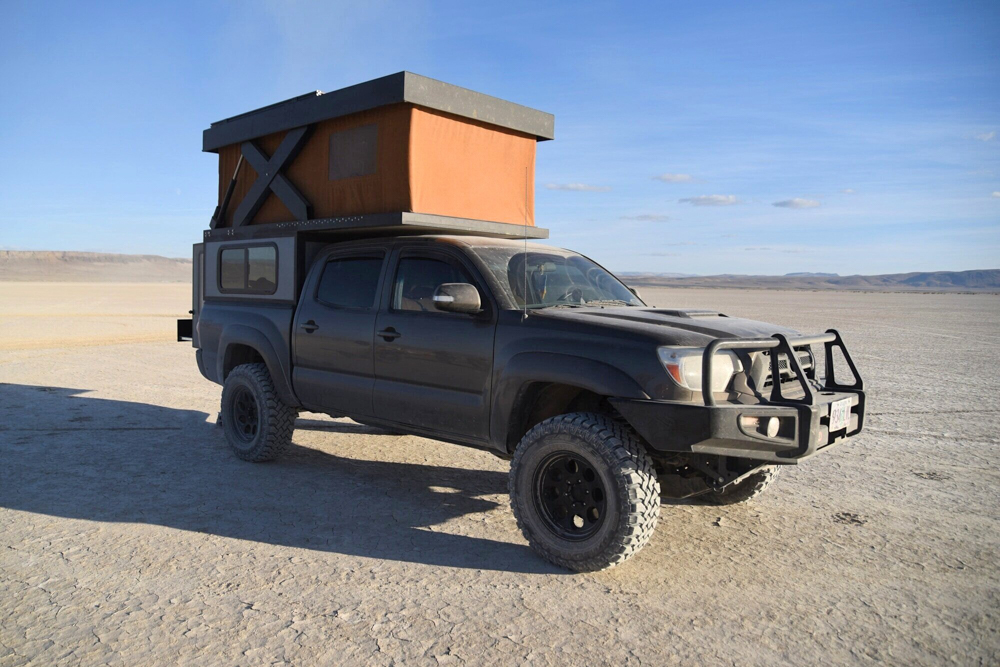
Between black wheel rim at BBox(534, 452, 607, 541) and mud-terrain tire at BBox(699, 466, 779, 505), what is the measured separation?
1.48 m

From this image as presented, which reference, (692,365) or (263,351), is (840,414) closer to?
(692,365)

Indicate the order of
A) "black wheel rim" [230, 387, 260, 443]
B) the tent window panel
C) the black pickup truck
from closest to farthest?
the black pickup truck < the tent window panel < "black wheel rim" [230, 387, 260, 443]

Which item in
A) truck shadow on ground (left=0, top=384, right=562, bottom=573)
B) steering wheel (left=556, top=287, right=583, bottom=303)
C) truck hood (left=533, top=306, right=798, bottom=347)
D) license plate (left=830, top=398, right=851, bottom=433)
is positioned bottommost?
truck shadow on ground (left=0, top=384, right=562, bottom=573)

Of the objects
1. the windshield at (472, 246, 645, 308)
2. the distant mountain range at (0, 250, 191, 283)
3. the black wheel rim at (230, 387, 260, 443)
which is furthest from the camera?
the distant mountain range at (0, 250, 191, 283)

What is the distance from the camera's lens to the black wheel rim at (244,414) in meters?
6.72

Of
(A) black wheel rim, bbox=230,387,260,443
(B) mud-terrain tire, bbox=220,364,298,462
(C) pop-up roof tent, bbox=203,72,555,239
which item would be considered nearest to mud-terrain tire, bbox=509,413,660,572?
(C) pop-up roof tent, bbox=203,72,555,239

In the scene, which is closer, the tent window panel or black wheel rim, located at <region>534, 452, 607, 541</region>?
black wheel rim, located at <region>534, 452, 607, 541</region>

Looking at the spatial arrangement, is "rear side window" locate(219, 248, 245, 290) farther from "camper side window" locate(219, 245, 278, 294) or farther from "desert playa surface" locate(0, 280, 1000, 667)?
"desert playa surface" locate(0, 280, 1000, 667)

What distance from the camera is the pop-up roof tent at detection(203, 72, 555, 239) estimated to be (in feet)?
19.0

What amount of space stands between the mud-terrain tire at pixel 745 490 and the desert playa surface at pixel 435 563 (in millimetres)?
158

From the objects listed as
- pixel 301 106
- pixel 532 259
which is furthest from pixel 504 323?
pixel 301 106

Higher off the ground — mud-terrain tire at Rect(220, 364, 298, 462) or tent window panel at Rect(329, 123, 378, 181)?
tent window panel at Rect(329, 123, 378, 181)

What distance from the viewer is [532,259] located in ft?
17.8

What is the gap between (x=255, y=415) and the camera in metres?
6.76
